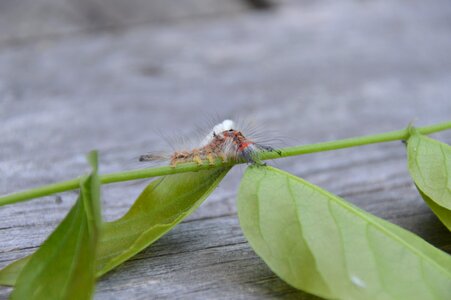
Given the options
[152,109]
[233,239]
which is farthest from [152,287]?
[152,109]

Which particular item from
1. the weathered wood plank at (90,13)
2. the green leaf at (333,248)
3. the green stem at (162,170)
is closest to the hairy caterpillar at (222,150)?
the green stem at (162,170)

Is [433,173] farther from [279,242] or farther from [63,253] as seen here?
[63,253]

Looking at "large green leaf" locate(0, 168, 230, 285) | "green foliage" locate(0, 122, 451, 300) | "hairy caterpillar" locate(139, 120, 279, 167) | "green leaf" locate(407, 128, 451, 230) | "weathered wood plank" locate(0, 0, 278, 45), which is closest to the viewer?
"green foliage" locate(0, 122, 451, 300)

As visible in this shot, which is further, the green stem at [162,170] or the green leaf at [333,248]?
the green stem at [162,170]

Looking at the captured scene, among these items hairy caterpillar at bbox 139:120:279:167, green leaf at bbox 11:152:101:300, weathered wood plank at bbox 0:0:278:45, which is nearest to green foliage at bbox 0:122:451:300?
green leaf at bbox 11:152:101:300

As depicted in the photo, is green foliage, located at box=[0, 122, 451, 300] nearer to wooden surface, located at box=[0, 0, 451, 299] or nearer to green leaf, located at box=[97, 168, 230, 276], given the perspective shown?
green leaf, located at box=[97, 168, 230, 276]

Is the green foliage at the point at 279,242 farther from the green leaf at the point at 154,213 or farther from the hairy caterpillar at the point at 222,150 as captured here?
the hairy caterpillar at the point at 222,150

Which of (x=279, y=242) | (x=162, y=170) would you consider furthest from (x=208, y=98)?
(x=279, y=242)
